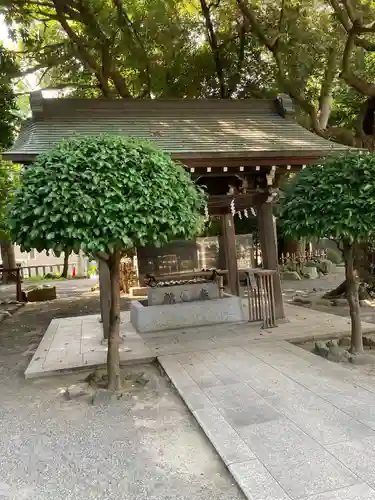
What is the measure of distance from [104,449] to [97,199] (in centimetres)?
239

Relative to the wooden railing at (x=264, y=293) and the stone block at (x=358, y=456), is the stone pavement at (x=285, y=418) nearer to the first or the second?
the stone block at (x=358, y=456)

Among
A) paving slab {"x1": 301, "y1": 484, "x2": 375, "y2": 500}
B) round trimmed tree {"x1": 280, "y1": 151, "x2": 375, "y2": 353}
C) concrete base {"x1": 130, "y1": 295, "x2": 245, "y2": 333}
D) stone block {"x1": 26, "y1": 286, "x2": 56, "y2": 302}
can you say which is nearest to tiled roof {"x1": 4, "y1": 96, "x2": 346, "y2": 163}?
round trimmed tree {"x1": 280, "y1": 151, "x2": 375, "y2": 353}

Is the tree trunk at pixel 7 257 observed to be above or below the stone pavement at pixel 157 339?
above

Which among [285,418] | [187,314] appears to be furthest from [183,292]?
[285,418]

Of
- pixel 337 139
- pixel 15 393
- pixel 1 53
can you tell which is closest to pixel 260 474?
pixel 15 393

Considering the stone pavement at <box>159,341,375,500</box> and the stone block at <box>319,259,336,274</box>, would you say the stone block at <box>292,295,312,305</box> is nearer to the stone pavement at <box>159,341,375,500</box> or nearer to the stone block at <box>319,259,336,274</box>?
the stone pavement at <box>159,341,375,500</box>

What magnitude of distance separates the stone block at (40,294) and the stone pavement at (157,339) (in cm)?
720

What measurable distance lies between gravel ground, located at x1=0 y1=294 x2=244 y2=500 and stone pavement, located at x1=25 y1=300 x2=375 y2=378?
2.15ft

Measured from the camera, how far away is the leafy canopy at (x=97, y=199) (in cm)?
422

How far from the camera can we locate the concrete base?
7.96 meters

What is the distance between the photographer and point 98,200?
168 inches

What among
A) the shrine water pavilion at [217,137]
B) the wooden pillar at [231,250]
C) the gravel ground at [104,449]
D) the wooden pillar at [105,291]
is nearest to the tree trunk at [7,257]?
the shrine water pavilion at [217,137]

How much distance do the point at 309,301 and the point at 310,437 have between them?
26.7 ft

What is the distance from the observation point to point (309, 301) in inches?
443
